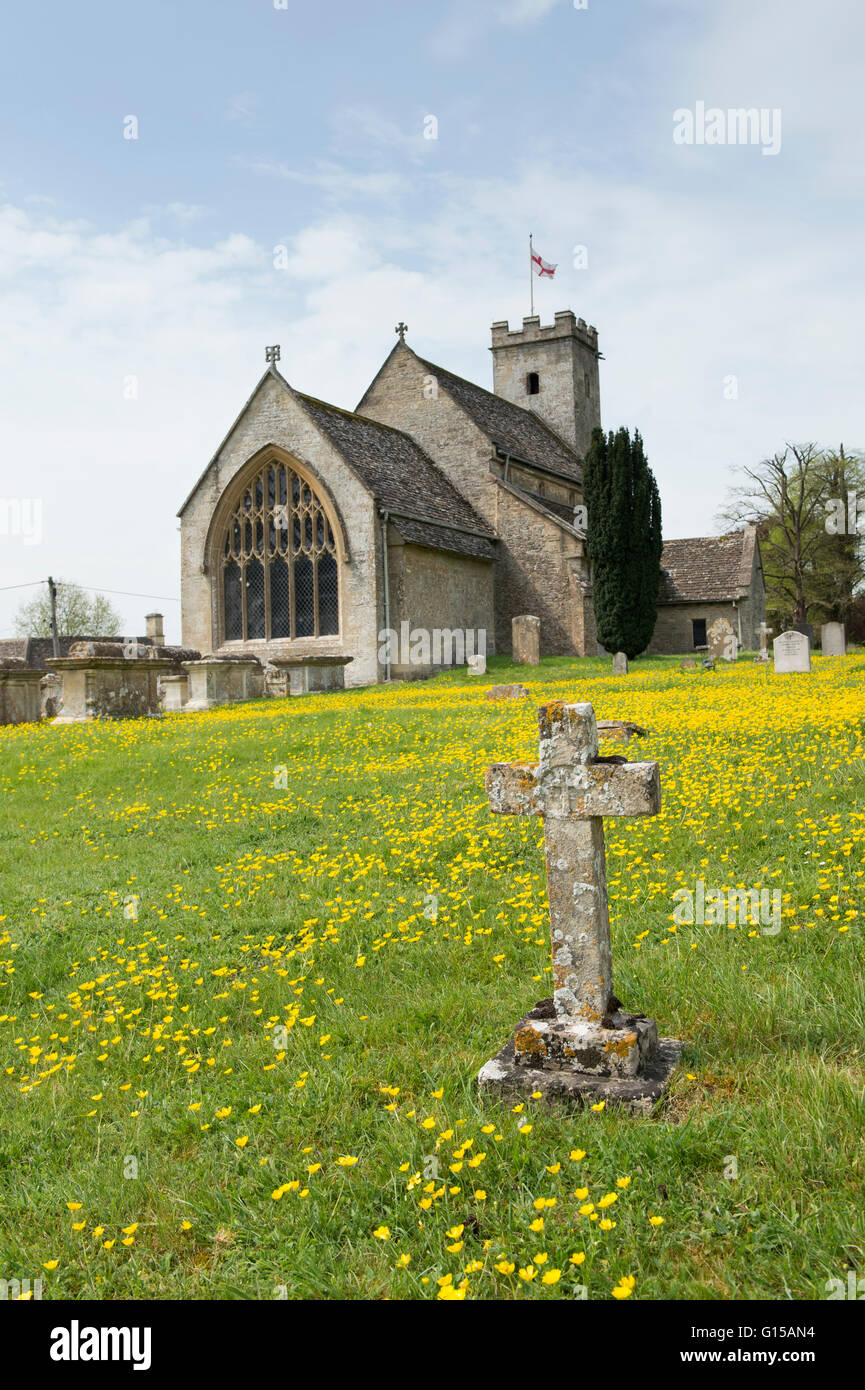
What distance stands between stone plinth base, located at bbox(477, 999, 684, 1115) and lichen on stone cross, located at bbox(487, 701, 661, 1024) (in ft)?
0.36

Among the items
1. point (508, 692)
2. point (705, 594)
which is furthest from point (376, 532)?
point (705, 594)

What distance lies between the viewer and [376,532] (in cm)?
2497

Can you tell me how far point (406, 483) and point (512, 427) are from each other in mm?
8457

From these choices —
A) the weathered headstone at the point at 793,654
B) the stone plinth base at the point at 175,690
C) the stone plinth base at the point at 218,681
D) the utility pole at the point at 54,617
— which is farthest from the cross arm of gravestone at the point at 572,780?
the utility pole at the point at 54,617

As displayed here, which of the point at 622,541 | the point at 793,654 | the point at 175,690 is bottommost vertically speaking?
the point at 175,690

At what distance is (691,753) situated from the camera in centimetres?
909

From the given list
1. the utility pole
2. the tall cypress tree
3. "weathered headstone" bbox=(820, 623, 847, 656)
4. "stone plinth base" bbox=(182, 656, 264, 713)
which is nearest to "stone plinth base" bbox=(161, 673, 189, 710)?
"stone plinth base" bbox=(182, 656, 264, 713)

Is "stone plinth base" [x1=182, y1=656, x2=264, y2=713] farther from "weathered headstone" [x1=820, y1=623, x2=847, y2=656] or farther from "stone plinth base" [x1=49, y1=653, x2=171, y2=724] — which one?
"weathered headstone" [x1=820, y1=623, x2=847, y2=656]

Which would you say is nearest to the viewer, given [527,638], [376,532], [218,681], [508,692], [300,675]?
[508,692]

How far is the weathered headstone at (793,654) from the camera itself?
18.3 metres

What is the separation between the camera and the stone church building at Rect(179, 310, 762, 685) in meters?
25.3

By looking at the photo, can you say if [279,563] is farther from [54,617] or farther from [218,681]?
[54,617]
